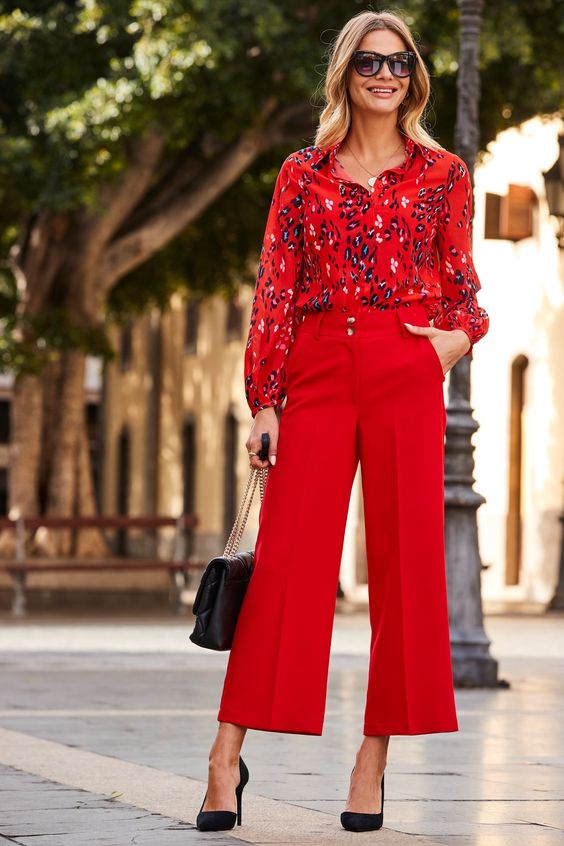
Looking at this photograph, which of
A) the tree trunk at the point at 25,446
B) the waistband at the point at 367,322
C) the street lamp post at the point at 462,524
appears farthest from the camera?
the tree trunk at the point at 25,446

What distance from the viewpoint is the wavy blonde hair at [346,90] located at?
489 centimetres

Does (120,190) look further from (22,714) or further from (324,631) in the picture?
(324,631)

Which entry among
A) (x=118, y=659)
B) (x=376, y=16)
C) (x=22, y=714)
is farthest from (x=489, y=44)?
(x=376, y=16)

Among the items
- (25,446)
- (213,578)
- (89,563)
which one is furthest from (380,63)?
(25,446)

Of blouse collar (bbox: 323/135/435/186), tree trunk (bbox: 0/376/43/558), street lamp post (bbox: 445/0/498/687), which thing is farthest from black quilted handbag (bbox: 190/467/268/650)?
tree trunk (bbox: 0/376/43/558)

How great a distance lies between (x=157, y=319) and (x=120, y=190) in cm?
1838

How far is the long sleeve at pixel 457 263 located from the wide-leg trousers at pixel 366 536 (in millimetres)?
177

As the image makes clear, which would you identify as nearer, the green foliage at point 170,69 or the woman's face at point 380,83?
the woman's face at point 380,83

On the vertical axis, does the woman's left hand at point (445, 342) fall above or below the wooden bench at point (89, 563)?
above

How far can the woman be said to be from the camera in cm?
468

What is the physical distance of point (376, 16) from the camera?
4.94 metres

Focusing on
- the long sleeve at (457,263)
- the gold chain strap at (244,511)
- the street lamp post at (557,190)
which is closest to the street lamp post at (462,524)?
the street lamp post at (557,190)

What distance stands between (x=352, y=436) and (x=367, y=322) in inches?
11.4

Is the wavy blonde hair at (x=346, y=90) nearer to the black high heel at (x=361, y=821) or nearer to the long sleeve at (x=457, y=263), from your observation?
the long sleeve at (x=457, y=263)
